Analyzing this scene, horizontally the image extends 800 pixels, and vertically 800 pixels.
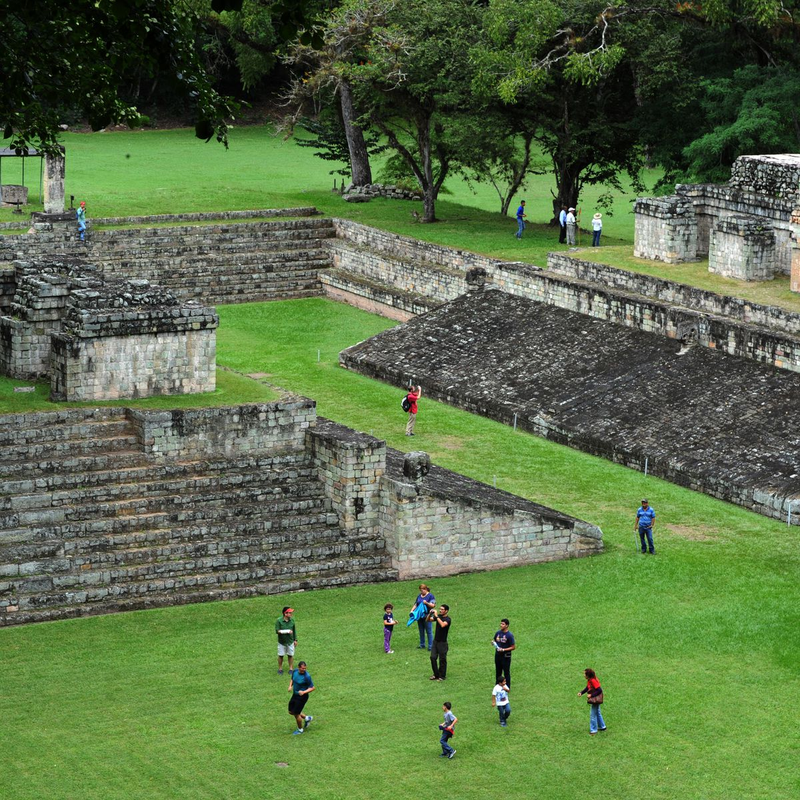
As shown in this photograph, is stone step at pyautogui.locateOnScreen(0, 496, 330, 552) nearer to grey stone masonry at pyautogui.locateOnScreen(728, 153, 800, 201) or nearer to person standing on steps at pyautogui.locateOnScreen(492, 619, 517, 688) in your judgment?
person standing on steps at pyautogui.locateOnScreen(492, 619, 517, 688)

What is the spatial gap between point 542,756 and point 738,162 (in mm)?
21934

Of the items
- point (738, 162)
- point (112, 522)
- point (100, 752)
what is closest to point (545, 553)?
point (112, 522)

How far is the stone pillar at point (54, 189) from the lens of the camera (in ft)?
144

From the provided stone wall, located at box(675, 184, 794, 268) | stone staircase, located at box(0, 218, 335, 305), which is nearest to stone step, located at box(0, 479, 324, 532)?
stone wall, located at box(675, 184, 794, 268)

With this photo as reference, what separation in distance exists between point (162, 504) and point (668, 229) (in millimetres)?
17689

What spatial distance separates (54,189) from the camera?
44.0m

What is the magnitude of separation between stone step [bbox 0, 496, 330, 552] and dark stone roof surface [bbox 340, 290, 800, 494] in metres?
7.44

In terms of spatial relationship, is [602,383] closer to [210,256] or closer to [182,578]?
[182,578]

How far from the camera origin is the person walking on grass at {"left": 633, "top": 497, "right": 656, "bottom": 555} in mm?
24844

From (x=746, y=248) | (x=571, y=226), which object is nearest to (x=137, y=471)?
(x=746, y=248)

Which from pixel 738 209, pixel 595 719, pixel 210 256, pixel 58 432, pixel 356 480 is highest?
pixel 738 209

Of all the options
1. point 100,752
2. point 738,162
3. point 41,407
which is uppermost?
point 738,162

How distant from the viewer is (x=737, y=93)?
43.5 m

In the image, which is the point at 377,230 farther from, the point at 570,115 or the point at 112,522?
the point at 112,522
